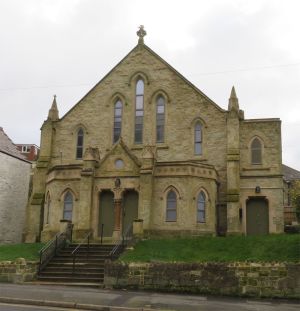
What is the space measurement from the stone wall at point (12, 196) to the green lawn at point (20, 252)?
1276 cm

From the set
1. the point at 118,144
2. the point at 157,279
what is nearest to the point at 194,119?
the point at 118,144

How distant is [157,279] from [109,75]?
20886 mm

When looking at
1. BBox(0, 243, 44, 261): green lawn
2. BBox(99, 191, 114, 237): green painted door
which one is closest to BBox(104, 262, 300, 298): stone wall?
BBox(0, 243, 44, 261): green lawn

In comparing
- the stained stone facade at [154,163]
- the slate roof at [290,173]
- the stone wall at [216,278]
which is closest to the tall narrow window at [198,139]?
the stained stone facade at [154,163]

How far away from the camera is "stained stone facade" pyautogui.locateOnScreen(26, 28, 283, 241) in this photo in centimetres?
3038

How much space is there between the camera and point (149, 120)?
1405 inches

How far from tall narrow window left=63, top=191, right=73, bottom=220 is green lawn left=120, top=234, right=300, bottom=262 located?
7.55m

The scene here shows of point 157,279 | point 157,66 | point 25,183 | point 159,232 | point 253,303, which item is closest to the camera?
point 253,303

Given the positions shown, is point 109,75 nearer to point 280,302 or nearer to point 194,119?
point 194,119

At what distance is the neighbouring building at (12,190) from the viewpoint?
40.3 meters

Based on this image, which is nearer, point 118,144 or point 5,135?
point 118,144

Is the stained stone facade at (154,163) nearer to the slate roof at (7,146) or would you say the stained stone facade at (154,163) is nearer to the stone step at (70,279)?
the slate roof at (7,146)

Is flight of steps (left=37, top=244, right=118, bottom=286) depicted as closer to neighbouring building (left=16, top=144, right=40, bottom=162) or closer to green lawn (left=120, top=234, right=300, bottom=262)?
green lawn (left=120, top=234, right=300, bottom=262)

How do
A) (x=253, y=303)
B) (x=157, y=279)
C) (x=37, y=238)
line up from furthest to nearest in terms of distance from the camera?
1. (x=37, y=238)
2. (x=157, y=279)
3. (x=253, y=303)
